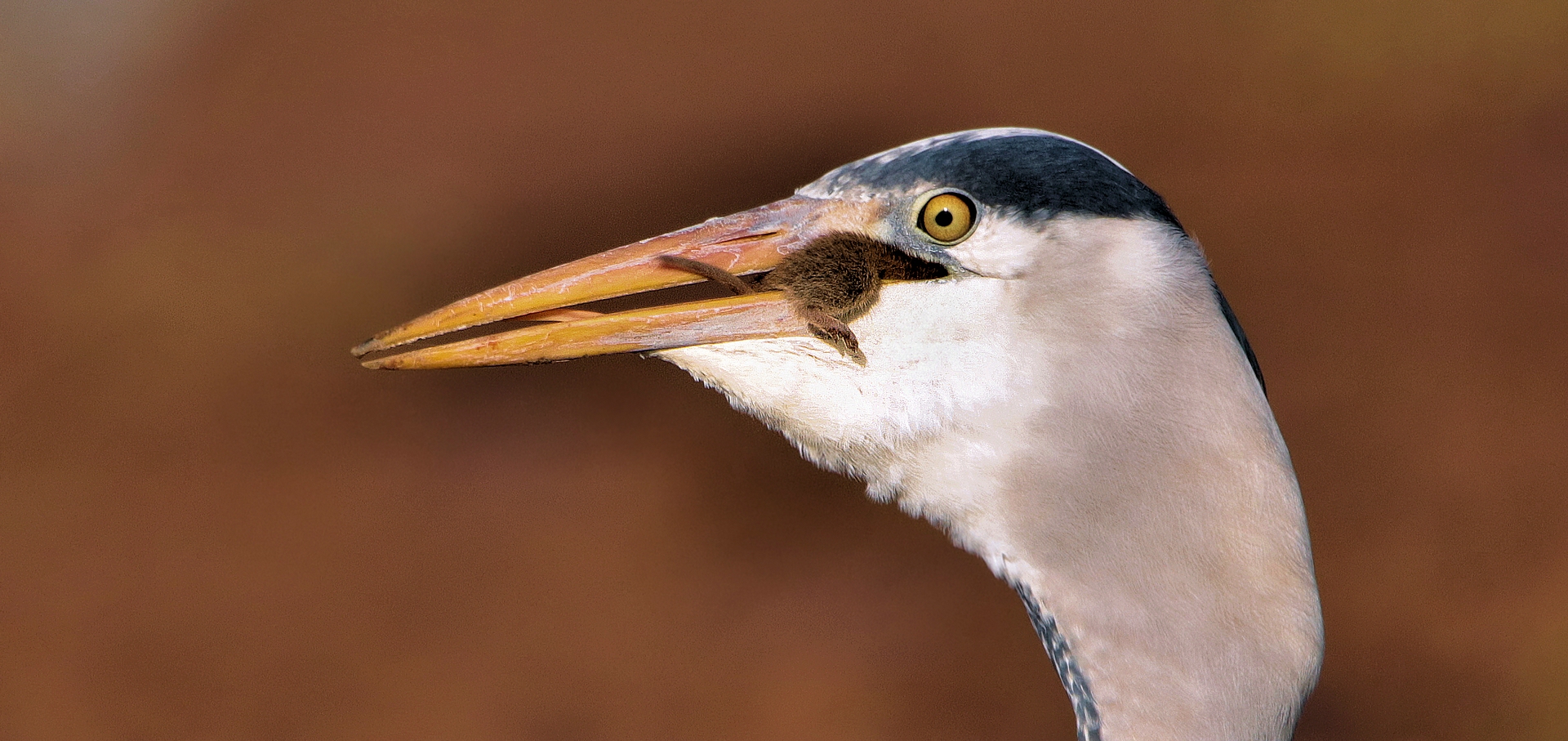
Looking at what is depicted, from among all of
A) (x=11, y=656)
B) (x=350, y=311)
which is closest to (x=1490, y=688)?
(x=350, y=311)

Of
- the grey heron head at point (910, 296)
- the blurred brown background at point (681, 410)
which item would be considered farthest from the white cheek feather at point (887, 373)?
the blurred brown background at point (681, 410)

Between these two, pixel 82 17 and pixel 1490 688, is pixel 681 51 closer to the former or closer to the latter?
pixel 82 17

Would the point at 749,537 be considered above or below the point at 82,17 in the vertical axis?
below

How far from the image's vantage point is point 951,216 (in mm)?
823

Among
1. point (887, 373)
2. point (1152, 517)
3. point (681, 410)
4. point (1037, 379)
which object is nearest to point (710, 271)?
point (887, 373)

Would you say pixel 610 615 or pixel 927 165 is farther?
pixel 610 615

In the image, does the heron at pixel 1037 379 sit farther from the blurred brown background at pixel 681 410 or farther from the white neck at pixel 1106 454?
the blurred brown background at pixel 681 410

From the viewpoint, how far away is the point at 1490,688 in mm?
2516

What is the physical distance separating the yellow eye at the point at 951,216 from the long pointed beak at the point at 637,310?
0.17ft

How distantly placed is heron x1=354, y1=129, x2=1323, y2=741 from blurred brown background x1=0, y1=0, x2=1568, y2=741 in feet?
5.33

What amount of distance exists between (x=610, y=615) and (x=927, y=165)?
1.88 metres

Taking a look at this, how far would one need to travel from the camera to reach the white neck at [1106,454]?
2.46 ft

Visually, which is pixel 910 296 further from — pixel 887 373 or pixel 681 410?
pixel 681 410

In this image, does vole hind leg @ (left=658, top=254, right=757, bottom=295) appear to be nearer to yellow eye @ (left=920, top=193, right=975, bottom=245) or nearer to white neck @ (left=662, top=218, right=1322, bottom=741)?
white neck @ (left=662, top=218, right=1322, bottom=741)
